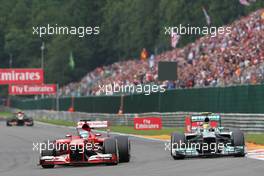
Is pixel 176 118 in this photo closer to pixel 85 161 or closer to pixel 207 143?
pixel 207 143

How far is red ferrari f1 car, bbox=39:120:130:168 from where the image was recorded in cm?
1777

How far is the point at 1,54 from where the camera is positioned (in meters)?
116

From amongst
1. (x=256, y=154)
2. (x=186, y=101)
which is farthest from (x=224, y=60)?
(x=256, y=154)

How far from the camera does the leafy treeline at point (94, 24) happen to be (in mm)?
69000

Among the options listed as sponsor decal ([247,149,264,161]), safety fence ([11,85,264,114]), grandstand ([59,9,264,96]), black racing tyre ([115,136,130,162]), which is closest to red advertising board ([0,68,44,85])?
safety fence ([11,85,264,114])

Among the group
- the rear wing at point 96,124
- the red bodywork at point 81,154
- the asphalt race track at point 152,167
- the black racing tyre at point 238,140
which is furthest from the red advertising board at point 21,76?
the red bodywork at point 81,154

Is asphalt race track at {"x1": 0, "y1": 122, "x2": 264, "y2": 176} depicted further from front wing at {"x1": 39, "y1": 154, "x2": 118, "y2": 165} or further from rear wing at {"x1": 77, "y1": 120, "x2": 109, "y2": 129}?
rear wing at {"x1": 77, "y1": 120, "x2": 109, "y2": 129}

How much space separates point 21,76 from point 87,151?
62.5 m

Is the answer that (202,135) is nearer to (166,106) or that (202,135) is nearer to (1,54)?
(166,106)

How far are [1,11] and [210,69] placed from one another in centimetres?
7934

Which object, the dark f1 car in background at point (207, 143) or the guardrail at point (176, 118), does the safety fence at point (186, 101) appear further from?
the dark f1 car in background at point (207, 143)

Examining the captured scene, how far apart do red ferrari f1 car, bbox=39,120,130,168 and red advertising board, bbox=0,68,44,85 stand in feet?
199

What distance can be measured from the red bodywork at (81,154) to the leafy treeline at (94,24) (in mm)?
39764

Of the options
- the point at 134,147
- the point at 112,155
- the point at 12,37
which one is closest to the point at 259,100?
the point at 134,147
